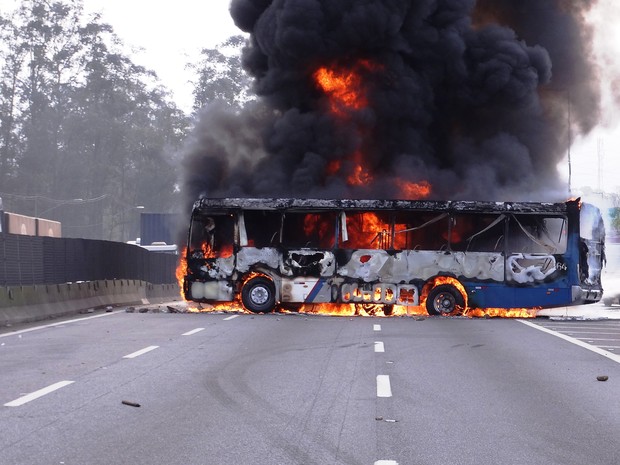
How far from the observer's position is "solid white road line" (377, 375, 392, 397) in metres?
9.82

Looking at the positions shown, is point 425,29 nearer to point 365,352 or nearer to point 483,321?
point 483,321

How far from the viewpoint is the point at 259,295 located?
81.0 feet

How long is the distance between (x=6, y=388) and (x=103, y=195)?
247 feet

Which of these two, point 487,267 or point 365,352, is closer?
point 365,352

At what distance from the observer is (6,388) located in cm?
995

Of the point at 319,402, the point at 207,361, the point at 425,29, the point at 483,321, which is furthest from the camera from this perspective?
the point at 425,29

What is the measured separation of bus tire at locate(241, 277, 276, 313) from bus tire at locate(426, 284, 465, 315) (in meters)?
4.01

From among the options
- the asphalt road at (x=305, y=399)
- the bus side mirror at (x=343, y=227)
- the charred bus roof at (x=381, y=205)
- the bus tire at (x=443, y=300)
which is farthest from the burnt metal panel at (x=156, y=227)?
the asphalt road at (x=305, y=399)

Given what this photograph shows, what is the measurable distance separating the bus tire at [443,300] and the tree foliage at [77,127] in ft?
194

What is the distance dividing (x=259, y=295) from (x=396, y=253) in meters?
3.68

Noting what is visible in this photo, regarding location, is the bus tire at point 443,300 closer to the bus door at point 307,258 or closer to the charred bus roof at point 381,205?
the charred bus roof at point 381,205

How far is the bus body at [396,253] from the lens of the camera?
948 inches

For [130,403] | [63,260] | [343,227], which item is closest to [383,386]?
[130,403]

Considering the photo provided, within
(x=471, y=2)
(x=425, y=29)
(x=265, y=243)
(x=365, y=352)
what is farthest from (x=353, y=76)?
(x=365, y=352)
